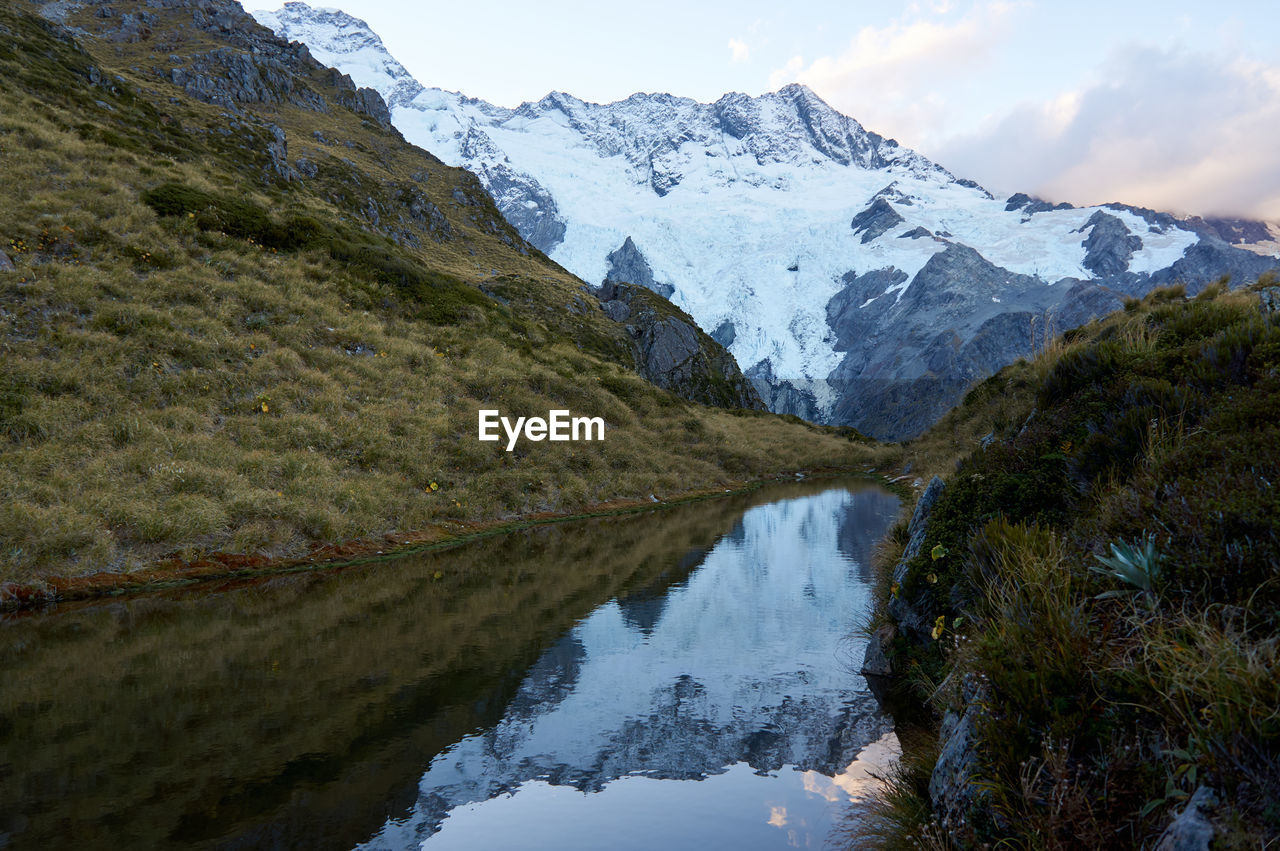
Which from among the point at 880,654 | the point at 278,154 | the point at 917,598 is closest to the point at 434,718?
the point at 880,654

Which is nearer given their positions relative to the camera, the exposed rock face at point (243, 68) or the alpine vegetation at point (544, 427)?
the alpine vegetation at point (544, 427)

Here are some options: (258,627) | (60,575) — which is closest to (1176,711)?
(258,627)

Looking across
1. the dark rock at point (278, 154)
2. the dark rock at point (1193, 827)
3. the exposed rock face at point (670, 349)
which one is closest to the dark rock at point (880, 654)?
the dark rock at point (1193, 827)

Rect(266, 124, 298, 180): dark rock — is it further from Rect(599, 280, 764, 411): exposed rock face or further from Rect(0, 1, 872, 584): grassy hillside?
Rect(599, 280, 764, 411): exposed rock face

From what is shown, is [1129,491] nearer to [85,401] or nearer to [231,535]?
[231,535]

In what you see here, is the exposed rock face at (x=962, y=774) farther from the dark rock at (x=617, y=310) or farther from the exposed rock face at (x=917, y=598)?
the dark rock at (x=617, y=310)
